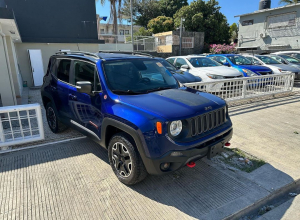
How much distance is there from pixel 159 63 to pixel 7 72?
4.48 metres

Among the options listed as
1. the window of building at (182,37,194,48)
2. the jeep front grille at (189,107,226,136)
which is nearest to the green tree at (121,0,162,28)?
the window of building at (182,37,194,48)

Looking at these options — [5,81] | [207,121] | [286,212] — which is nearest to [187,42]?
[5,81]

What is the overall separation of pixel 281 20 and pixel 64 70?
26190mm

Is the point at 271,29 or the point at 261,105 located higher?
the point at 271,29

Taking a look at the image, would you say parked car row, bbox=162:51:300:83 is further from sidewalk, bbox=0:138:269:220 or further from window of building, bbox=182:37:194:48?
window of building, bbox=182:37:194:48

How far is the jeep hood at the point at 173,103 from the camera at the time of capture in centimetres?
276

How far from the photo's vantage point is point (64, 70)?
A: 4398 millimetres

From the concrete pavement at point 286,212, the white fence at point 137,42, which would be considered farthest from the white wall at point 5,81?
the white fence at point 137,42

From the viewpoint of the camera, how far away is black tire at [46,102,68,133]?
188 inches

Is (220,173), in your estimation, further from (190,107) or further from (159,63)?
(159,63)

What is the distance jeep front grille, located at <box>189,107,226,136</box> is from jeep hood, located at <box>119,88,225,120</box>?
0.08 metres

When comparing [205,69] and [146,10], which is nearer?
[205,69]

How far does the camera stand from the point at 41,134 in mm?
4480

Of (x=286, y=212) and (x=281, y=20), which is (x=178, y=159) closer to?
(x=286, y=212)
